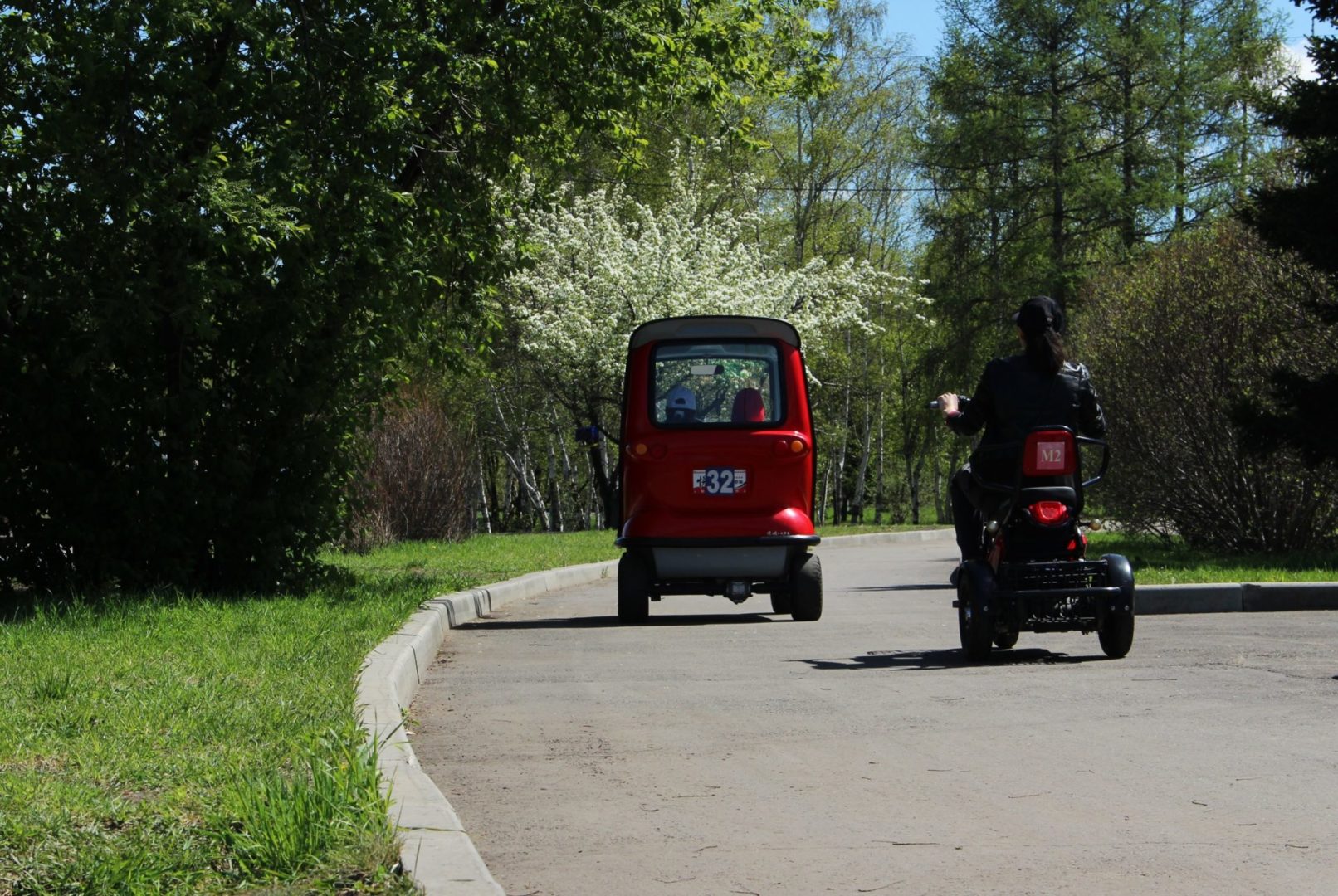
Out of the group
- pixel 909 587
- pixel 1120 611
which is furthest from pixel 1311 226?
pixel 1120 611

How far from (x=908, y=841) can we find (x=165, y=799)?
2.21 metres

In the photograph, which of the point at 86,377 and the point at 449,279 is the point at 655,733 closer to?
the point at 86,377

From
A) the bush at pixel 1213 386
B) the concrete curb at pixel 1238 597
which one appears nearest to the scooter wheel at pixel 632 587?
the concrete curb at pixel 1238 597

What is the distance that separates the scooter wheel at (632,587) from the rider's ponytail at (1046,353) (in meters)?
4.64

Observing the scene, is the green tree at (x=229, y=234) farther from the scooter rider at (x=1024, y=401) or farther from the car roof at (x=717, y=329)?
the scooter rider at (x=1024, y=401)

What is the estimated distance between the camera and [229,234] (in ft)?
39.6

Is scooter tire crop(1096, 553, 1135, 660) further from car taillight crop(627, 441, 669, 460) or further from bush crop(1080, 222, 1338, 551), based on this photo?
bush crop(1080, 222, 1338, 551)

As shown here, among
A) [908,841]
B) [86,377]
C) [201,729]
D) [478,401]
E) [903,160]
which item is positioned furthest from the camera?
[903,160]

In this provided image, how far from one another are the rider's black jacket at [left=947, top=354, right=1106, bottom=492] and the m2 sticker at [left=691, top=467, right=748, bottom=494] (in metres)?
3.93

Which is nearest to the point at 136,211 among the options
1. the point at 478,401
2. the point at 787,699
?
the point at 787,699

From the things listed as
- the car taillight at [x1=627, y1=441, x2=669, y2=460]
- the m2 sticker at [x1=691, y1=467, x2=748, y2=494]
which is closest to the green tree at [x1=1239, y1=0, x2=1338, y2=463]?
the m2 sticker at [x1=691, y1=467, x2=748, y2=494]

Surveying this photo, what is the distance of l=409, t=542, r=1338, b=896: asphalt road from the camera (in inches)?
182

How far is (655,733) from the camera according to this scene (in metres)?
7.11

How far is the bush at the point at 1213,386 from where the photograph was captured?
2038 centimetres
